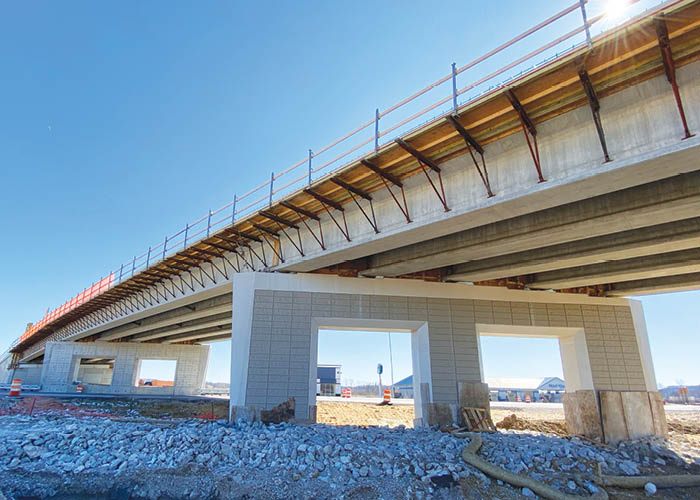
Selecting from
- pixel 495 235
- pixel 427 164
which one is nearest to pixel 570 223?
pixel 495 235

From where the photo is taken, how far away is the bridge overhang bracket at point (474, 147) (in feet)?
28.1

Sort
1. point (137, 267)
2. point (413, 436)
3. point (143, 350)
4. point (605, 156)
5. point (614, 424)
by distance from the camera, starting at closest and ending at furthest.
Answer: point (605, 156) < point (413, 436) < point (614, 424) < point (137, 267) < point (143, 350)

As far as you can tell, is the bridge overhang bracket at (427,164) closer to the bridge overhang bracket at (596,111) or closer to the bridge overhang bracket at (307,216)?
the bridge overhang bracket at (596,111)

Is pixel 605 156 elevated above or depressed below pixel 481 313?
above

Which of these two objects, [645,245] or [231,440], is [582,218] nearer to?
[645,245]

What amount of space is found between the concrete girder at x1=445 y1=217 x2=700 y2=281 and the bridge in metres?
0.06

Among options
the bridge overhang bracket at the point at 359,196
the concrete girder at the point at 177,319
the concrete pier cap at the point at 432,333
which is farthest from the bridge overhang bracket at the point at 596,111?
the concrete girder at the point at 177,319

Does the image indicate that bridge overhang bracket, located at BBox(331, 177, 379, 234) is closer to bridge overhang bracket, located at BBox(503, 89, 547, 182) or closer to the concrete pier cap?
the concrete pier cap

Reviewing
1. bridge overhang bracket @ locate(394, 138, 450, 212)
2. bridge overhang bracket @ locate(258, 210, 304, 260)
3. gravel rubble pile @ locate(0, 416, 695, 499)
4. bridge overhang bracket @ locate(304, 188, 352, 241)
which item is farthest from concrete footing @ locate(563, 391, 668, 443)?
bridge overhang bracket @ locate(258, 210, 304, 260)

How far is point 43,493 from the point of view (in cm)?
777

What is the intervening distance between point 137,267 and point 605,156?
2246 centimetres

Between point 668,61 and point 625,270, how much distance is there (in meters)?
9.30

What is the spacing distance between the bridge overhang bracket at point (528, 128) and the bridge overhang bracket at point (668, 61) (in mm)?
2250

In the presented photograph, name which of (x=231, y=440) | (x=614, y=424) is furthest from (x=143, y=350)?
(x=614, y=424)
